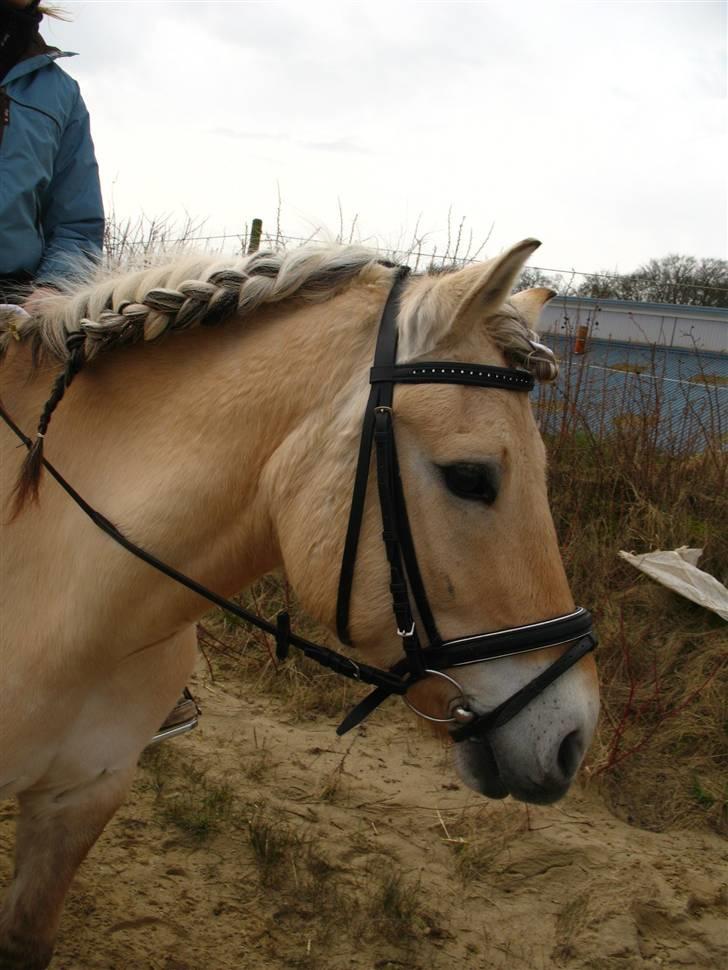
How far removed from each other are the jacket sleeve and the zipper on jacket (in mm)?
268

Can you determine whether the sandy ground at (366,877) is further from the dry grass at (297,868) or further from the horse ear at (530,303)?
the horse ear at (530,303)

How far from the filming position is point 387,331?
72.5 inches

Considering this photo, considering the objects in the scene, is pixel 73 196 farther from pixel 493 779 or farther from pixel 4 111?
pixel 493 779

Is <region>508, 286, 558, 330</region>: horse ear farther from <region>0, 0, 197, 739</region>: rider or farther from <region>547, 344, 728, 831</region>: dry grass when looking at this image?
<region>547, 344, 728, 831</region>: dry grass

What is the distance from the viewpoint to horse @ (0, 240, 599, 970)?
1743 mm

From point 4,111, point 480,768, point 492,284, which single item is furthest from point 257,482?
point 4,111

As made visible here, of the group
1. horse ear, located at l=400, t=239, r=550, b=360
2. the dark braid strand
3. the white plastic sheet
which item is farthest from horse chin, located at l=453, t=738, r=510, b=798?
the white plastic sheet

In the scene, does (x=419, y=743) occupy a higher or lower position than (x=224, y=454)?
lower

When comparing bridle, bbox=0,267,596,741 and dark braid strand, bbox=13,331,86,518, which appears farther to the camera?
dark braid strand, bbox=13,331,86,518

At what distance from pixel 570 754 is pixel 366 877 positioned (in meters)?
2.02

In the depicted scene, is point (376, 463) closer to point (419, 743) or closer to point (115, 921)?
point (115, 921)

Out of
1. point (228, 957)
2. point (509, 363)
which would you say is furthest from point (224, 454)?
point (228, 957)

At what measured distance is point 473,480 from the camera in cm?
172

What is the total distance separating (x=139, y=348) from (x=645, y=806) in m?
3.39
